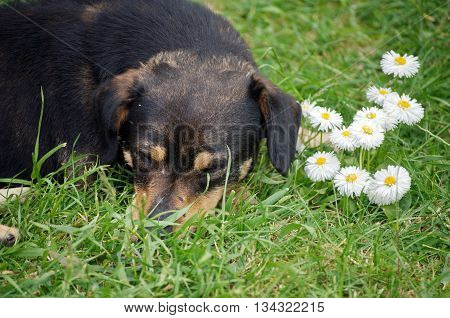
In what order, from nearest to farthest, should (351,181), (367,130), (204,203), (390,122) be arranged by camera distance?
(204,203) < (351,181) < (367,130) < (390,122)

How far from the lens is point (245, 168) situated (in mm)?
4133

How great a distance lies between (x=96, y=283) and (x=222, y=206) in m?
0.91

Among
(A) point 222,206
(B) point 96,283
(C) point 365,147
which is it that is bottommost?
(B) point 96,283

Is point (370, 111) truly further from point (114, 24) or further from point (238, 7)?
point (238, 7)

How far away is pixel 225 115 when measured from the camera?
150 inches

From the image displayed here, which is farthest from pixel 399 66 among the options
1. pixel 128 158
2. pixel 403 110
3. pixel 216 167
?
pixel 128 158

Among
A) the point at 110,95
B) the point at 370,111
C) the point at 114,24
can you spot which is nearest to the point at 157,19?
the point at 114,24

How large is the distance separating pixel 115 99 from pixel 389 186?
71.5 inches

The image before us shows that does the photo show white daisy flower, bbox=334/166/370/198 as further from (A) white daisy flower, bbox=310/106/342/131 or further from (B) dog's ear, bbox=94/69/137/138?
(B) dog's ear, bbox=94/69/137/138

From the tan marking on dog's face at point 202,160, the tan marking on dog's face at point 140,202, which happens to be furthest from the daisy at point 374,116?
the tan marking on dog's face at point 140,202

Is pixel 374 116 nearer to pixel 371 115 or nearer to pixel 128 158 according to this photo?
pixel 371 115

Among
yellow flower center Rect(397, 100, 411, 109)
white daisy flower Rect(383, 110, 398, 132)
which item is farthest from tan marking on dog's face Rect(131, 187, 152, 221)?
yellow flower center Rect(397, 100, 411, 109)

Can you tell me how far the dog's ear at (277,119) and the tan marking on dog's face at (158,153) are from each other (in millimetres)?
695

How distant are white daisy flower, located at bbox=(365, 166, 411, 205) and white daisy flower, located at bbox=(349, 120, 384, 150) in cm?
20
